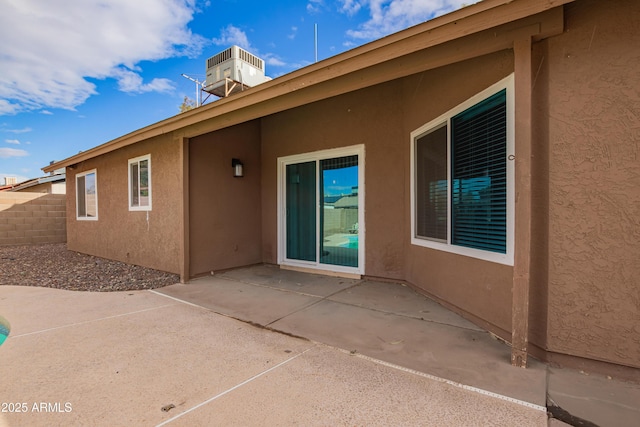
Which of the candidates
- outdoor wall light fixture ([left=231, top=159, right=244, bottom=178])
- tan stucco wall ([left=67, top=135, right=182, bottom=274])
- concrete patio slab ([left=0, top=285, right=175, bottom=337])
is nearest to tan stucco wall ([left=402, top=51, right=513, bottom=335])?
outdoor wall light fixture ([left=231, top=159, right=244, bottom=178])

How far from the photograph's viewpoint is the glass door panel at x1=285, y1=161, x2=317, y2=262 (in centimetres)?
568

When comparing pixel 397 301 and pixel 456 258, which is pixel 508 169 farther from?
pixel 397 301

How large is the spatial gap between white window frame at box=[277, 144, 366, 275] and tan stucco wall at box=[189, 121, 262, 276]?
24.3 inches

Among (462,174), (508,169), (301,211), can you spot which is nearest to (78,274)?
(301,211)

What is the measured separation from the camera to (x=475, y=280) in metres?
2.99

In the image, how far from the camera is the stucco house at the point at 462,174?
207 cm

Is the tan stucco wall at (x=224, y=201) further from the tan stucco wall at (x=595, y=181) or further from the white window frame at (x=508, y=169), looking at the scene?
the tan stucco wall at (x=595, y=181)

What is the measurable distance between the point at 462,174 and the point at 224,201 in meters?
4.36

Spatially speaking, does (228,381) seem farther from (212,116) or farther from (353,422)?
(212,116)

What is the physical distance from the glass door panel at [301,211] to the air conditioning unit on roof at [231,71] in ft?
10.8

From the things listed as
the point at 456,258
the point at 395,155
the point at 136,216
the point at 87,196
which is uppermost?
the point at 395,155

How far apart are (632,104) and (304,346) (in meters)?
3.17

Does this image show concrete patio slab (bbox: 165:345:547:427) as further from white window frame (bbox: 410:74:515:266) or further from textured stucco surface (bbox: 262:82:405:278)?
textured stucco surface (bbox: 262:82:405:278)

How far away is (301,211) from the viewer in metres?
5.85
